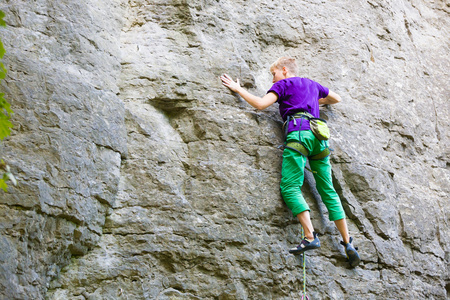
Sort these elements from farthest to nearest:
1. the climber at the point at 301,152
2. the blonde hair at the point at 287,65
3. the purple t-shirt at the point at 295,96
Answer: the blonde hair at the point at 287,65 < the purple t-shirt at the point at 295,96 < the climber at the point at 301,152

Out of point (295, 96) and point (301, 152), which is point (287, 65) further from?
point (301, 152)

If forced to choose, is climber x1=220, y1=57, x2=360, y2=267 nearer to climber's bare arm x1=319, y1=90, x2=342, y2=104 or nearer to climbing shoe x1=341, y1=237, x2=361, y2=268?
climbing shoe x1=341, y1=237, x2=361, y2=268

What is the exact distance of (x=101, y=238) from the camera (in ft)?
12.2

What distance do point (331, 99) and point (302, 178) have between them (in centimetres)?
108

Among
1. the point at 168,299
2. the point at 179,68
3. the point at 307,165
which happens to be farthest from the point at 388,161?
the point at 168,299

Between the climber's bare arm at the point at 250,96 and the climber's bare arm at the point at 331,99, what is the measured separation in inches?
27.2

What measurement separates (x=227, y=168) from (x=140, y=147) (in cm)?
83

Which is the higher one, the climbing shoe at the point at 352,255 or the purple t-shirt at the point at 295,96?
the purple t-shirt at the point at 295,96

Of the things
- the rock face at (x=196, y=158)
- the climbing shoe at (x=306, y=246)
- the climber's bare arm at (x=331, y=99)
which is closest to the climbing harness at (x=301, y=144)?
the rock face at (x=196, y=158)

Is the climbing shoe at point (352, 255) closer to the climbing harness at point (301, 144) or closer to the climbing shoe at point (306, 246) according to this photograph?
the climbing shoe at point (306, 246)

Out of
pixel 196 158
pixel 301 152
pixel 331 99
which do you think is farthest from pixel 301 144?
pixel 196 158

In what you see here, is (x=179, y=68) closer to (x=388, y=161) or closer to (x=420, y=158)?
(x=388, y=161)

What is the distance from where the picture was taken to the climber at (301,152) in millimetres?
4207

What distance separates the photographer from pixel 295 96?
Answer: 4.52 meters
